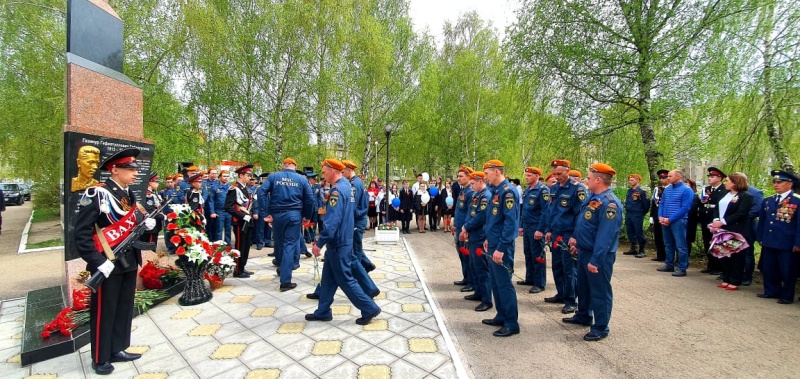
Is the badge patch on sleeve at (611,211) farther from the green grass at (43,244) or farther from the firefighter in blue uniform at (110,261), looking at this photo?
the green grass at (43,244)

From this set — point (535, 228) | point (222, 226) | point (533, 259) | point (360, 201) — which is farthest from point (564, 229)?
point (222, 226)

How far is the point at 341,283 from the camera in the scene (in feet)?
13.7

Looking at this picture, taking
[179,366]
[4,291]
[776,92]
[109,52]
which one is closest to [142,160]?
[109,52]

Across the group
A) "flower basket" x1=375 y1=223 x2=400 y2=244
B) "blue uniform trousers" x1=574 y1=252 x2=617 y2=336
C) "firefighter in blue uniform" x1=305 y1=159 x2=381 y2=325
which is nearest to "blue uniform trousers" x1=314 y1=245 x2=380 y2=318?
"firefighter in blue uniform" x1=305 y1=159 x2=381 y2=325

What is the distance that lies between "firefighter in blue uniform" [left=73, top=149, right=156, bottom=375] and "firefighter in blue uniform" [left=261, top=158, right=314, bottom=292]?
7.60 feet

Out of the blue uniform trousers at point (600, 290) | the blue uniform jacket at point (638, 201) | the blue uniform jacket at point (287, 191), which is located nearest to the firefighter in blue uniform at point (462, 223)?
the blue uniform trousers at point (600, 290)

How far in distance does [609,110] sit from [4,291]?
1412cm

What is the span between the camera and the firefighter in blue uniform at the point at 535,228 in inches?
230

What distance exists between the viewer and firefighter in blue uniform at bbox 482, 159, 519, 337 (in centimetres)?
402

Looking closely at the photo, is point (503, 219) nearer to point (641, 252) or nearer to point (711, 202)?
point (711, 202)

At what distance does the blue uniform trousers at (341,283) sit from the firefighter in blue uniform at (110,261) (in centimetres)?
186

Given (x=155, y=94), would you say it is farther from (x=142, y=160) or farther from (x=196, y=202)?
(x=142, y=160)

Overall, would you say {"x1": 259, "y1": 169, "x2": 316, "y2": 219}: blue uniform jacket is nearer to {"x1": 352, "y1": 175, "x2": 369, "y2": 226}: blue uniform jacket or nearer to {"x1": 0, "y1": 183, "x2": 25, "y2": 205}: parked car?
{"x1": 352, "y1": 175, "x2": 369, "y2": 226}: blue uniform jacket

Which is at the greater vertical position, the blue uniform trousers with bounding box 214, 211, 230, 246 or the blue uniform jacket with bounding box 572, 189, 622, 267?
the blue uniform jacket with bounding box 572, 189, 622, 267
